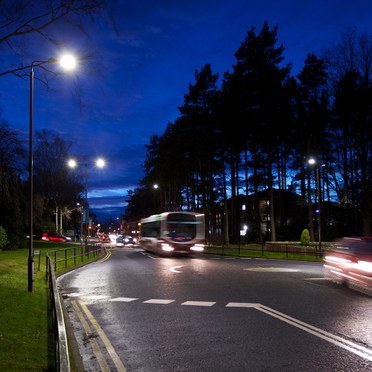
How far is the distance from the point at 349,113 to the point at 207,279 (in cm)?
3098

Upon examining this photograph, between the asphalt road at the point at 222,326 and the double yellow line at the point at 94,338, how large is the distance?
0.05ft

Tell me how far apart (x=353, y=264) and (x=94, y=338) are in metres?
8.70

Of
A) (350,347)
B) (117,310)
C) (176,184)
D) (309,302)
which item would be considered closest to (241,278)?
(309,302)

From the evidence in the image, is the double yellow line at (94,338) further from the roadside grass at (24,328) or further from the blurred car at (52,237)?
the blurred car at (52,237)

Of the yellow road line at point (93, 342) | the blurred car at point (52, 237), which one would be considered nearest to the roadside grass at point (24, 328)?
the yellow road line at point (93, 342)

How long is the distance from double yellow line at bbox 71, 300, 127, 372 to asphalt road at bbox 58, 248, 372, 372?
0.02 metres

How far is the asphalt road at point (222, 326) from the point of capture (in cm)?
628

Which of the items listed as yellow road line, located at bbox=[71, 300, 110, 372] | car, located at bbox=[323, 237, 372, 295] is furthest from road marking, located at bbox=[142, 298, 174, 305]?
→ car, located at bbox=[323, 237, 372, 295]

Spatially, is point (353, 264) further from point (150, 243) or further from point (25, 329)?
point (150, 243)

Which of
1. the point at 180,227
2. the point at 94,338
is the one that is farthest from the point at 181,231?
the point at 94,338

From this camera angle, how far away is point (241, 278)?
1712cm

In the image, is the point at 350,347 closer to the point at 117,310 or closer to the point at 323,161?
the point at 117,310

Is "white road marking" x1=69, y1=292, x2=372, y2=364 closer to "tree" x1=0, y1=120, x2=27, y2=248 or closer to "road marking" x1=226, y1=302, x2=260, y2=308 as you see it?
"road marking" x1=226, y1=302, x2=260, y2=308

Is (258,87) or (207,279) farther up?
(258,87)
